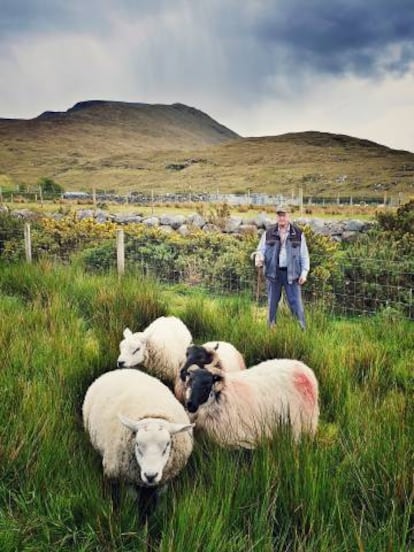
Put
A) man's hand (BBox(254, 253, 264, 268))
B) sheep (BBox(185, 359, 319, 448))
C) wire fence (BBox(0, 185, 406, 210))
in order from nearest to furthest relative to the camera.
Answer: sheep (BBox(185, 359, 319, 448))
man's hand (BBox(254, 253, 264, 268))
wire fence (BBox(0, 185, 406, 210))

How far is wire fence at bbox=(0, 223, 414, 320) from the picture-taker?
9.12m

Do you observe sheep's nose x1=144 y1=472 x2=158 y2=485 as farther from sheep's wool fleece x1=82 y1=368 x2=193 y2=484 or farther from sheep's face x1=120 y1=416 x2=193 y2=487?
sheep's wool fleece x1=82 y1=368 x2=193 y2=484

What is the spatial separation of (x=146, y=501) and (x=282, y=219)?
4716mm

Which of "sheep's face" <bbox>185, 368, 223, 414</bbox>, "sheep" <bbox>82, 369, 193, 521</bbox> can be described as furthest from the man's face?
"sheep" <bbox>82, 369, 193, 521</bbox>

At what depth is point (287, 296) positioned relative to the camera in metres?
7.27

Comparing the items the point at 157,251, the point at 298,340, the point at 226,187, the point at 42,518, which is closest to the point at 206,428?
the point at 42,518

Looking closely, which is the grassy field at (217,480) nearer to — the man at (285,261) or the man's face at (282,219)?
the man at (285,261)

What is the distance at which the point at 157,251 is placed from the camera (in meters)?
12.9

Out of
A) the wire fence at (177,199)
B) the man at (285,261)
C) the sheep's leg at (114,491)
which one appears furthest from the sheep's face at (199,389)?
the wire fence at (177,199)

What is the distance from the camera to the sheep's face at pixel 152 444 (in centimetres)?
299

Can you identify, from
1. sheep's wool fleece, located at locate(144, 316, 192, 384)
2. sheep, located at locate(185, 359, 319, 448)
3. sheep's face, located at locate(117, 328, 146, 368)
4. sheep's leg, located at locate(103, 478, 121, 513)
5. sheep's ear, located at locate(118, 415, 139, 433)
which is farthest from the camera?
sheep's wool fleece, located at locate(144, 316, 192, 384)

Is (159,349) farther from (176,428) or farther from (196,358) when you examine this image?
(176,428)

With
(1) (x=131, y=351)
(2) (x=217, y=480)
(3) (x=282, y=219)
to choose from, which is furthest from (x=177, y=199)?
(2) (x=217, y=480)

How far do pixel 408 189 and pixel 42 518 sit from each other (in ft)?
234
